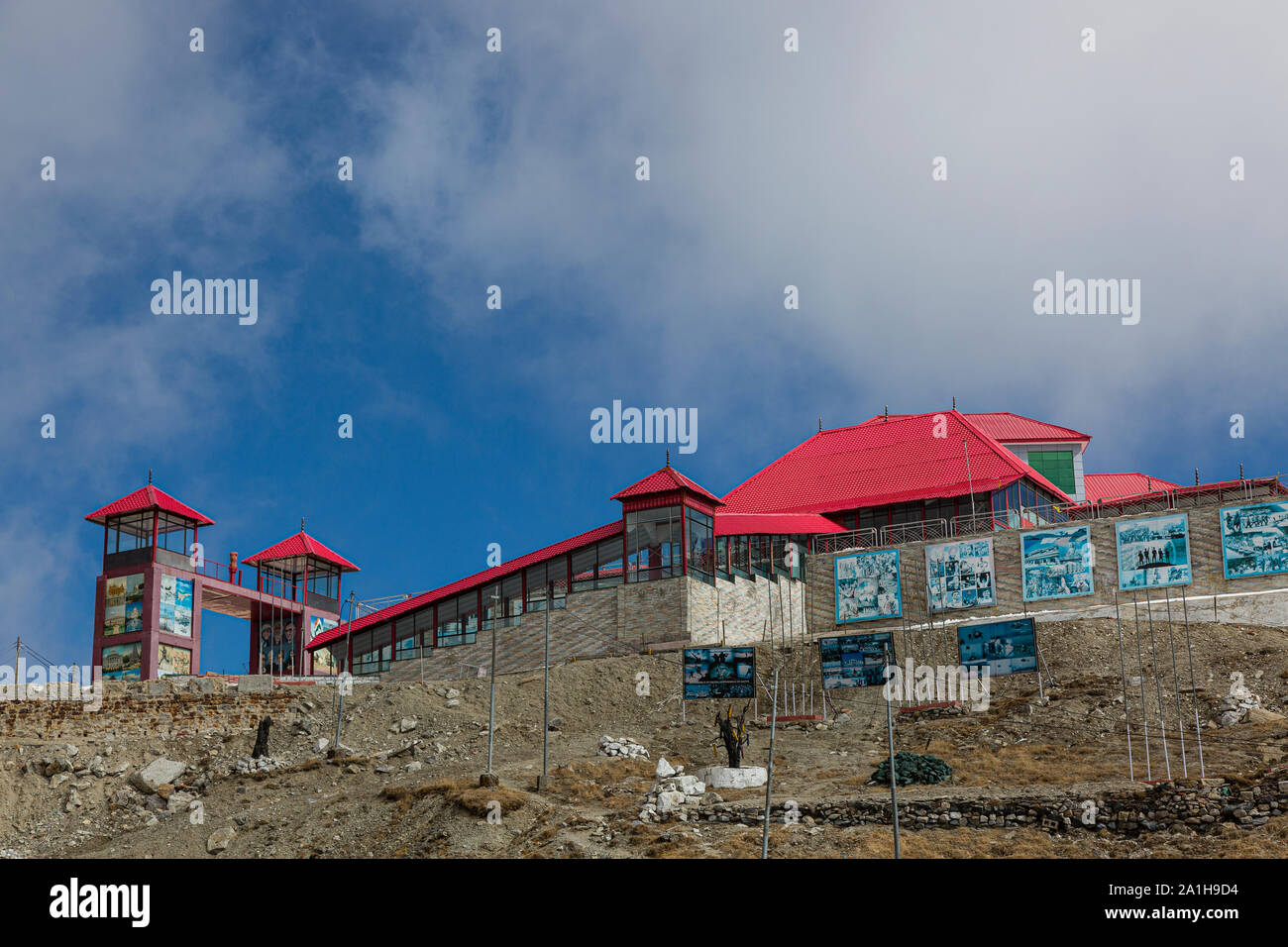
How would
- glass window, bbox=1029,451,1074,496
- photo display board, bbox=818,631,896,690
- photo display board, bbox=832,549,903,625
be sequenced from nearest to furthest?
photo display board, bbox=818,631,896,690 → photo display board, bbox=832,549,903,625 → glass window, bbox=1029,451,1074,496

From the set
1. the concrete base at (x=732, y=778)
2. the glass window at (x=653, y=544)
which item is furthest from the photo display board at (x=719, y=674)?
the concrete base at (x=732, y=778)

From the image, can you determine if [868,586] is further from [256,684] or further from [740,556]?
[256,684]

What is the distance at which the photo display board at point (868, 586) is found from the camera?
57625mm

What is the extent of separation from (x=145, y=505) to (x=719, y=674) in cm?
3083

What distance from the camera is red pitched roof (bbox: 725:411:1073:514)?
6388cm

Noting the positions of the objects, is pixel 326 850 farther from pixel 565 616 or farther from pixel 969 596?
pixel 969 596

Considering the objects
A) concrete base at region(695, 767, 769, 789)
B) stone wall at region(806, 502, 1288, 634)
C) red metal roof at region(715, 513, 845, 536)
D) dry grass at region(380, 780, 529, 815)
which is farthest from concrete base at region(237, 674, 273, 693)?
stone wall at region(806, 502, 1288, 634)

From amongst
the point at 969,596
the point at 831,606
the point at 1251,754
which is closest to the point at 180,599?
the point at 831,606

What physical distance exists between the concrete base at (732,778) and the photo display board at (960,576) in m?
18.8

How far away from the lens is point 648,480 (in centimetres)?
5684

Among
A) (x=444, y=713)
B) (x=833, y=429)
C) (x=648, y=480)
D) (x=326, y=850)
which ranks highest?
(x=833, y=429)

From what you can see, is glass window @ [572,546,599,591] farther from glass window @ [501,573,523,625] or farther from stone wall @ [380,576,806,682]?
glass window @ [501,573,523,625]

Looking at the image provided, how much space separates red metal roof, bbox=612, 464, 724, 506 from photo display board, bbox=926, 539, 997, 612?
988 cm
